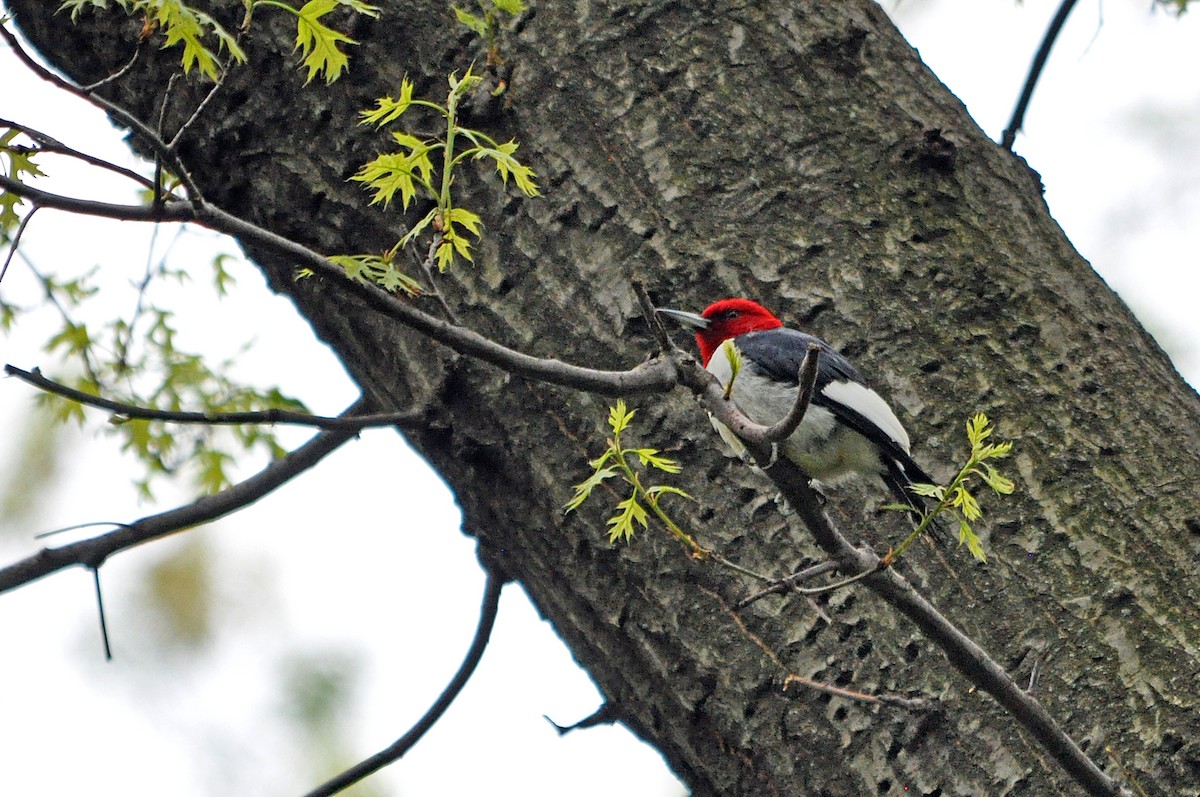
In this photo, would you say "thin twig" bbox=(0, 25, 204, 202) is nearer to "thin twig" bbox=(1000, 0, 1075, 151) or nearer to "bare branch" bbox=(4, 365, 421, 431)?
"bare branch" bbox=(4, 365, 421, 431)

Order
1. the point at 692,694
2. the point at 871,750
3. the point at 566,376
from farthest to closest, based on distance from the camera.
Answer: the point at 692,694, the point at 871,750, the point at 566,376

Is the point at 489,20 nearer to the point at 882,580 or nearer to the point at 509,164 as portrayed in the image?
the point at 509,164

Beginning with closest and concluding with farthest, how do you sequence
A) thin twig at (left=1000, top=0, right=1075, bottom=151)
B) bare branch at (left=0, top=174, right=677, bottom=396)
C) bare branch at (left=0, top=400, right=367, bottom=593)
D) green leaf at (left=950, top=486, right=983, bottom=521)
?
bare branch at (left=0, top=174, right=677, bottom=396)
green leaf at (left=950, top=486, right=983, bottom=521)
bare branch at (left=0, top=400, right=367, bottom=593)
thin twig at (left=1000, top=0, right=1075, bottom=151)

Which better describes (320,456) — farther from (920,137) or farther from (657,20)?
(920,137)

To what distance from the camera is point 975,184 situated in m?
2.68

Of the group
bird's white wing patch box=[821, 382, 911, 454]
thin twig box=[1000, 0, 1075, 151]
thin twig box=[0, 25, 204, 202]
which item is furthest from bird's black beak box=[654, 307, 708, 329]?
thin twig box=[1000, 0, 1075, 151]

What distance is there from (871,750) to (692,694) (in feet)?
1.23

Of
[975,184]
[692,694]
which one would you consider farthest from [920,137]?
[692,694]

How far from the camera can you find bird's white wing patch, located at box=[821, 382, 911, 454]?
2.39m

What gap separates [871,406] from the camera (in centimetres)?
252

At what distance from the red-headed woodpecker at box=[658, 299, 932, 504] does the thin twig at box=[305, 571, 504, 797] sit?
0.88 m

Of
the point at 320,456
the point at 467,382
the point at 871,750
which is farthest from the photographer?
the point at 320,456

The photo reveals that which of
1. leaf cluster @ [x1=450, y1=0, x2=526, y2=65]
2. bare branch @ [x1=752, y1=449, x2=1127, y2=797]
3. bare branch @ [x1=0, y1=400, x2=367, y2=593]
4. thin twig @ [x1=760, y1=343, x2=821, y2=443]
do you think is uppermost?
leaf cluster @ [x1=450, y1=0, x2=526, y2=65]

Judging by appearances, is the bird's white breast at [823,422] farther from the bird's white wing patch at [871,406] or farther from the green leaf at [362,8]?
the green leaf at [362,8]
